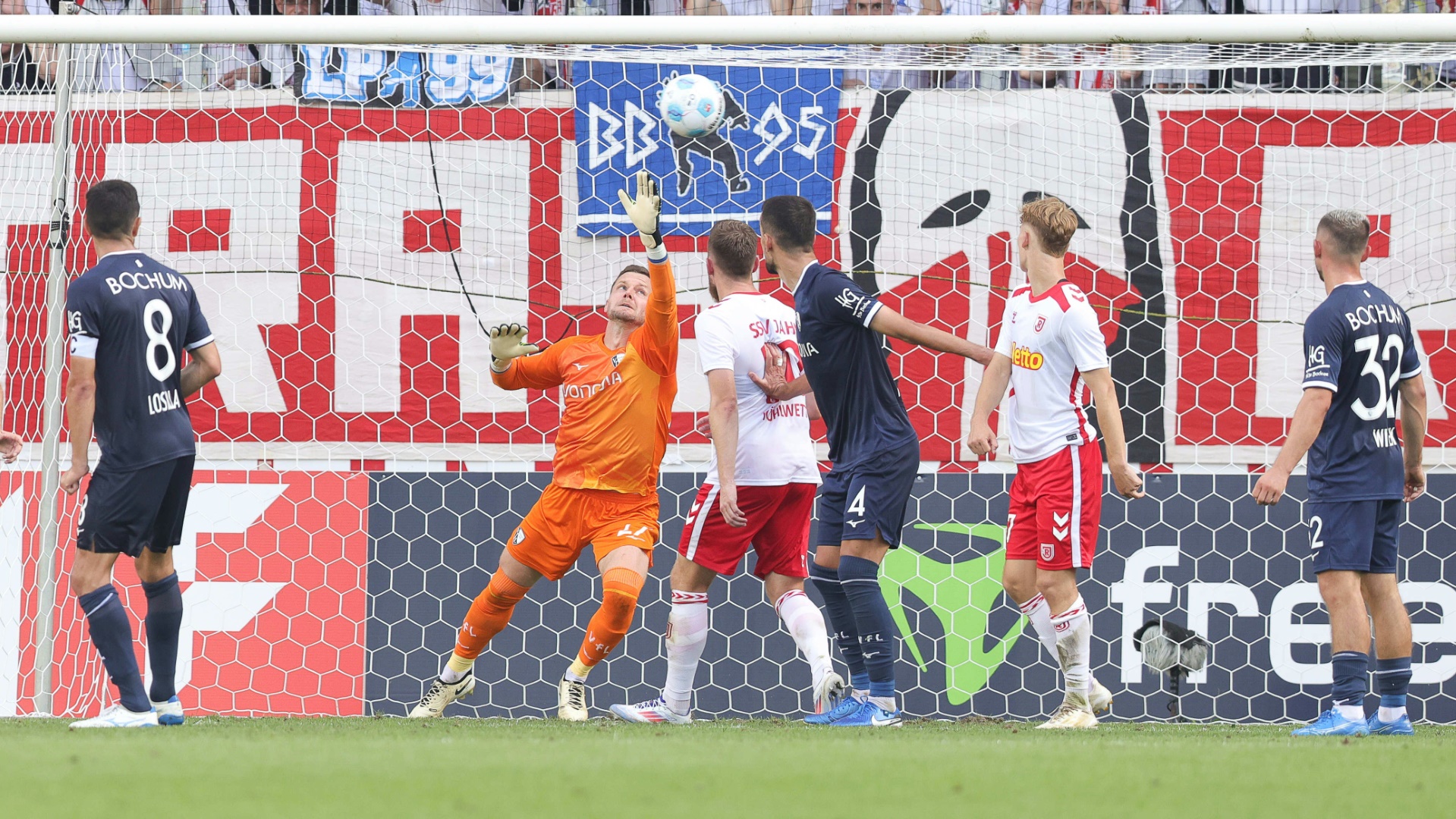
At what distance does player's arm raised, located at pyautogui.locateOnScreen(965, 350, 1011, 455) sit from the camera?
4.71 meters


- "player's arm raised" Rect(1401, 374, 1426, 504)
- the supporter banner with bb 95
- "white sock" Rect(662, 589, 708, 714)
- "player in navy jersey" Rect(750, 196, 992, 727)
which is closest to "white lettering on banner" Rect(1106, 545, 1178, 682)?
the supporter banner with bb 95

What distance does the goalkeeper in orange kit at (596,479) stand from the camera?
5.05 metres

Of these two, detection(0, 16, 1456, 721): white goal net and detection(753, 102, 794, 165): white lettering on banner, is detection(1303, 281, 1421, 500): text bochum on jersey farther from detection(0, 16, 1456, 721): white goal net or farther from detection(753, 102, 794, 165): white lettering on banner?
detection(753, 102, 794, 165): white lettering on banner

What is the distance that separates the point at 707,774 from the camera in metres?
3.15

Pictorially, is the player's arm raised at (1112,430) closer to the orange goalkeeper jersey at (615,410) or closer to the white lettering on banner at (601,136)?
the orange goalkeeper jersey at (615,410)

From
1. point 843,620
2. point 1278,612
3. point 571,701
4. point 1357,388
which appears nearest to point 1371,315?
point 1357,388

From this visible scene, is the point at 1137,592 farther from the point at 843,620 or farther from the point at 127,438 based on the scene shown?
the point at 127,438

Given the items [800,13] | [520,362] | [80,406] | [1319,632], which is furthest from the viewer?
[800,13]

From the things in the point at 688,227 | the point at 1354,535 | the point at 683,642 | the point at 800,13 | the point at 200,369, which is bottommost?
the point at 683,642

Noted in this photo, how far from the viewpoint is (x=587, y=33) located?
559 cm

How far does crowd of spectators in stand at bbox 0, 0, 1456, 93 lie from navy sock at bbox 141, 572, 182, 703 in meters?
2.66

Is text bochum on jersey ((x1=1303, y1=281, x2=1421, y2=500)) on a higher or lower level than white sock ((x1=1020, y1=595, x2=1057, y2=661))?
higher

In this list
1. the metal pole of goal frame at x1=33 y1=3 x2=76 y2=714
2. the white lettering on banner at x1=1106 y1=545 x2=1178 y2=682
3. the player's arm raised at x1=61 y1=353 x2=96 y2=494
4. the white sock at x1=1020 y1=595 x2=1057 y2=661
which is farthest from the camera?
the white lettering on banner at x1=1106 y1=545 x2=1178 y2=682

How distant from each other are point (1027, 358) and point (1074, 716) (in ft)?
3.80
